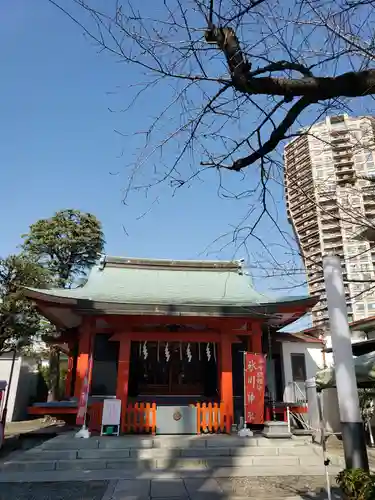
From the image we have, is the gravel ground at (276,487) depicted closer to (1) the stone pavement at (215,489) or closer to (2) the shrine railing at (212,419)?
(1) the stone pavement at (215,489)

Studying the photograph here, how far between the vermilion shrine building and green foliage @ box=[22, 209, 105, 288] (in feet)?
35.4

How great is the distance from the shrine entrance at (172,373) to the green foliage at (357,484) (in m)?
8.59

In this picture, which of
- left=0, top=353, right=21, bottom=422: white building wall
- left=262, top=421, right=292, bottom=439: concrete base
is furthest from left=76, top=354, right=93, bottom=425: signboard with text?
left=0, top=353, right=21, bottom=422: white building wall

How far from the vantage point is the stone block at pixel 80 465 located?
25.8ft

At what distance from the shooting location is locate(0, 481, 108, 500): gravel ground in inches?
238

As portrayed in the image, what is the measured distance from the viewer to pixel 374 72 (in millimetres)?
3209

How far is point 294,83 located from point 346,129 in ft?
5.50

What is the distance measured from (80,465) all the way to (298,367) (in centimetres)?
1021

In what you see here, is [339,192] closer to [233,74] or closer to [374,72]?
[374,72]

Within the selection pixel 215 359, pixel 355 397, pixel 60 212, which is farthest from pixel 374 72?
pixel 60 212

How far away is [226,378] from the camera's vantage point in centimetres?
1082

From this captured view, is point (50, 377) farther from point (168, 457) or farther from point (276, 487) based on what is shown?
point (276, 487)

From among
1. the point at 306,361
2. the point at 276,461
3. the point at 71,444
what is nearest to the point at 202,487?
the point at 276,461

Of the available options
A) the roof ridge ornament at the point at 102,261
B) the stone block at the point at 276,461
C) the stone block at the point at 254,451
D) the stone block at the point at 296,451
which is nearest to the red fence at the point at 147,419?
the stone block at the point at 254,451
